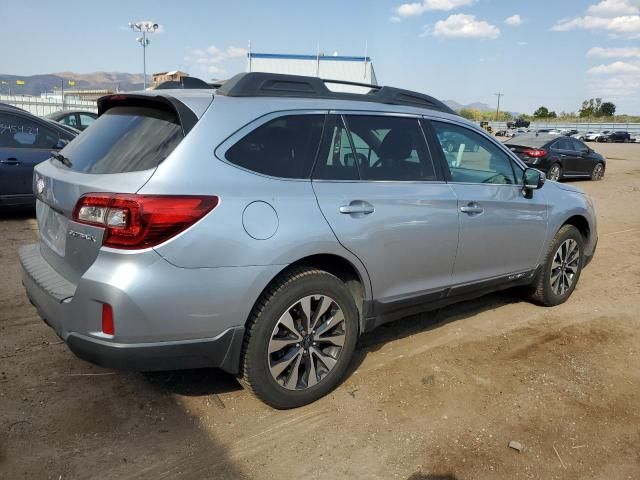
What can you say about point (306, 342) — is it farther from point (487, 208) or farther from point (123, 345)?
point (487, 208)

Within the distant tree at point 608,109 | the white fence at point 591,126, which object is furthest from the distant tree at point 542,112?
the white fence at point 591,126

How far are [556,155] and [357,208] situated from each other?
557 inches

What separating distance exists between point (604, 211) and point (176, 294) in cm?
1068

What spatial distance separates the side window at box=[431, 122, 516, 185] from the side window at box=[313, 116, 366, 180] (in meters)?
0.88

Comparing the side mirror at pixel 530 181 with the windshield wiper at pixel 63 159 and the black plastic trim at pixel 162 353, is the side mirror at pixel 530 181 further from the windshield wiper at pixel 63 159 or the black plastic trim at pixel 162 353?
the windshield wiper at pixel 63 159

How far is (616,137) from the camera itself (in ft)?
191

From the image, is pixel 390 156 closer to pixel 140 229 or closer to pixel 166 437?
pixel 140 229

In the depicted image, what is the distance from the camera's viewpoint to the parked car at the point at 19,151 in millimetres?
7227

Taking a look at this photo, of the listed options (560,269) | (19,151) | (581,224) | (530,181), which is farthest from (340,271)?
(19,151)

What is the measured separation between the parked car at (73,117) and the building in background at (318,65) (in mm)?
15988

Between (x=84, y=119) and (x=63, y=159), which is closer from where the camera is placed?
(x=63, y=159)

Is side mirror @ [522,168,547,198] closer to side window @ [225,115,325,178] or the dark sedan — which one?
side window @ [225,115,325,178]

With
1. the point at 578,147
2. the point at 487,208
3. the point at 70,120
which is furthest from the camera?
the point at 578,147

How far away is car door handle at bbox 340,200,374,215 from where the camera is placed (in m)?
3.11
